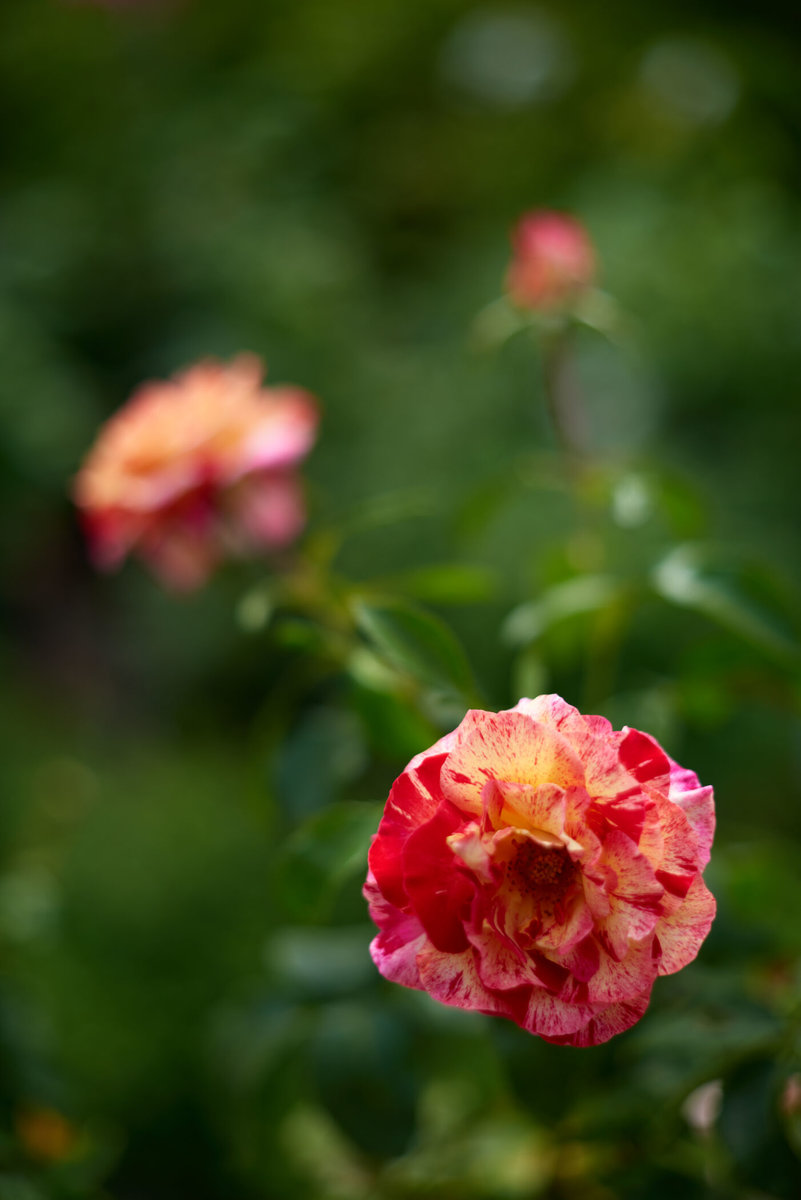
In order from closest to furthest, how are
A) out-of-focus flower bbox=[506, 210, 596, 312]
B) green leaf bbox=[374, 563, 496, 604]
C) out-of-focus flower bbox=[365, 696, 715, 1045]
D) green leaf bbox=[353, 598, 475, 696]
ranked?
out-of-focus flower bbox=[365, 696, 715, 1045], green leaf bbox=[353, 598, 475, 696], green leaf bbox=[374, 563, 496, 604], out-of-focus flower bbox=[506, 210, 596, 312]

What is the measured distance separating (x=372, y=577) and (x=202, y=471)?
969mm

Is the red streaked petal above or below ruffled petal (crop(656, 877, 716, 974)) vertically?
above

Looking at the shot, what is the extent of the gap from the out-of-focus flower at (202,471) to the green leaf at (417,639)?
0.70 feet

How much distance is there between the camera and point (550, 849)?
0.31 m

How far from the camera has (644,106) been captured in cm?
214

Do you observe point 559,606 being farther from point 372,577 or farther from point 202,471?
point 372,577

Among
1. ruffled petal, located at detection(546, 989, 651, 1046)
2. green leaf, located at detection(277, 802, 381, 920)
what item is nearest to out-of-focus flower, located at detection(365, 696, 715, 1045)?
ruffled petal, located at detection(546, 989, 651, 1046)

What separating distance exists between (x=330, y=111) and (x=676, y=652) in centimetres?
170

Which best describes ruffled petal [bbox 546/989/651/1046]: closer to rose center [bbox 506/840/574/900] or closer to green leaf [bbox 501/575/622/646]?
rose center [bbox 506/840/574/900]

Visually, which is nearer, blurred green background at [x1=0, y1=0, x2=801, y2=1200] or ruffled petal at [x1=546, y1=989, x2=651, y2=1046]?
ruffled petal at [x1=546, y1=989, x2=651, y2=1046]

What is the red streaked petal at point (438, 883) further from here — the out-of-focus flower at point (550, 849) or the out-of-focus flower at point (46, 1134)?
the out-of-focus flower at point (46, 1134)

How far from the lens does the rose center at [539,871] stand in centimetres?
31

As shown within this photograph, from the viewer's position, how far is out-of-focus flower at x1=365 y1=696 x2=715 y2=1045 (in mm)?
291

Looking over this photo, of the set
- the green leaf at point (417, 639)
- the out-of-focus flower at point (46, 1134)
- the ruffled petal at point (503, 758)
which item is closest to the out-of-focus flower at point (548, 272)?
the green leaf at point (417, 639)
